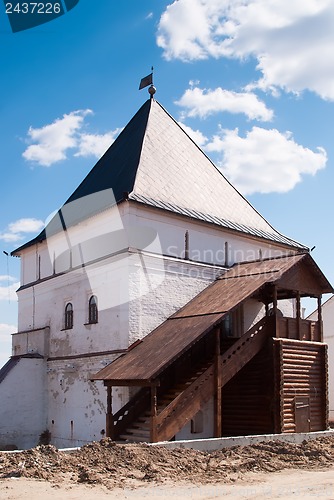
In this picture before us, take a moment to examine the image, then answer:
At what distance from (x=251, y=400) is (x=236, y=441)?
10.7 ft

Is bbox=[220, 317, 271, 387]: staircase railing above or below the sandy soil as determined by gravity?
above

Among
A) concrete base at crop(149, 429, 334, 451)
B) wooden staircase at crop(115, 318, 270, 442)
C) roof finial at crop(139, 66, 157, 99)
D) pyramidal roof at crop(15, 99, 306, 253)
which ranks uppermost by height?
roof finial at crop(139, 66, 157, 99)

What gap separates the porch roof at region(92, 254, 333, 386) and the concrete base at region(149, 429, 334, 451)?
1.64 m

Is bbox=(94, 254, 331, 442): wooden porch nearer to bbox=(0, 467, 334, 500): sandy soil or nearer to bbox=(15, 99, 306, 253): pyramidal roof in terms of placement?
bbox=(15, 99, 306, 253): pyramidal roof

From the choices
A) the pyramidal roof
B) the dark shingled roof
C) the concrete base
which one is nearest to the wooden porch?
the concrete base

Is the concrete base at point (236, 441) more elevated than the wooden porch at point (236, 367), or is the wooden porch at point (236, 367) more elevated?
the wooden porch at point (236, 367)

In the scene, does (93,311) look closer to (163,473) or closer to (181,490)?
(163,473)

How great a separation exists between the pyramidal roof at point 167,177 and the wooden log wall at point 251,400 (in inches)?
203

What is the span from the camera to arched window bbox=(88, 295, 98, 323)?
762 inches

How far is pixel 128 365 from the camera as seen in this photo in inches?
627

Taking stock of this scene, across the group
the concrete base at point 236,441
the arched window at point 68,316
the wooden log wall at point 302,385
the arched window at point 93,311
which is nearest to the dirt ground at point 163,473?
the concrete base at point 236,441

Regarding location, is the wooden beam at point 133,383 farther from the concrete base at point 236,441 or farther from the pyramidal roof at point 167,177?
the pyramidal roof at point 167,177

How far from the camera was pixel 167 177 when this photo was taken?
2077 centimetres

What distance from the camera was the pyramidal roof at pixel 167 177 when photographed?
65.4 ft
